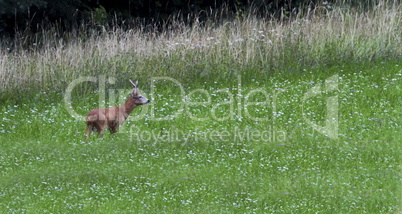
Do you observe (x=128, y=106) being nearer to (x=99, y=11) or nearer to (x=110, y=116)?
(x=110, y=116)

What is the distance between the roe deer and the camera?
1215cm

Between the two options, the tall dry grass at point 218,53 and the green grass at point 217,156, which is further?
the tall dry grass at point 218,53

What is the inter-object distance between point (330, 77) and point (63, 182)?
22.9ft

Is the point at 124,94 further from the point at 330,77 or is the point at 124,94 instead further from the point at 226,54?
the point at 330,77

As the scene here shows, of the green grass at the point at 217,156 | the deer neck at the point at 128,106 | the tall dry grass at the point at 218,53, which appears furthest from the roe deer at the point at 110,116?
the tall dry grass at the point at 218,53

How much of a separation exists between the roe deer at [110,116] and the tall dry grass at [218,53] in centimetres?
303

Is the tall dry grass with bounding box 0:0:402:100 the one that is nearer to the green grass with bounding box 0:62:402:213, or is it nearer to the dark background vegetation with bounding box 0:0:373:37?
the green grass with bounding box 0:62:402:213

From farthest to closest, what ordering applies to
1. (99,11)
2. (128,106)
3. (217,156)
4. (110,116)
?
(99,11) < (128,106) < (110,116) < (217,156)

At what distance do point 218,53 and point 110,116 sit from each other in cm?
452

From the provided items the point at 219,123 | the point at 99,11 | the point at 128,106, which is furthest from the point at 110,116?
the point at 99,11

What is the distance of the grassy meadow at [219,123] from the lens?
10.0 metres

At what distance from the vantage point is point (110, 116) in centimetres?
1236

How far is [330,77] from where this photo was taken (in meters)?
15.1

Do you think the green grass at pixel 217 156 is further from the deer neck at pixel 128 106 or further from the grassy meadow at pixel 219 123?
the deer neck at pixel 128 106
